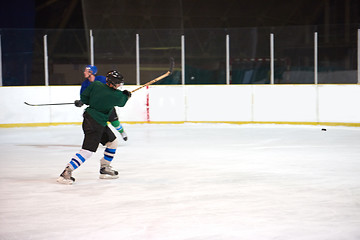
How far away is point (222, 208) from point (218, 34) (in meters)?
8.25

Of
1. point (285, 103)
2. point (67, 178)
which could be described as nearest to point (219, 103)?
point (285, 103)

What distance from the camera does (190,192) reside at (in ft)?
15.5

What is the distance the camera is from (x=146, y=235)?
3369mm

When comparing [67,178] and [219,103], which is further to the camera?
[219,103]

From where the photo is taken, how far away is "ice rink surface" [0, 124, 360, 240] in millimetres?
3514

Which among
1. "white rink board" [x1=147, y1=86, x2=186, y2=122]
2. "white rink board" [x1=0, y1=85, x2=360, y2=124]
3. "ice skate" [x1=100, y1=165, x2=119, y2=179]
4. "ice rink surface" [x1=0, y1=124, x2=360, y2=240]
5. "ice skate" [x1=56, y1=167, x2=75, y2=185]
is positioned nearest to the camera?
"ice rink surface" [x1=0, y1=124, x2=360, y2=240]

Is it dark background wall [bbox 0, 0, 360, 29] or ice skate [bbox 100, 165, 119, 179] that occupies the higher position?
dark background wall [bbox 0, 0, 360, 29]

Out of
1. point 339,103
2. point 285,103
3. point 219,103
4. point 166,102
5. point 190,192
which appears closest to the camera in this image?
point 190,192

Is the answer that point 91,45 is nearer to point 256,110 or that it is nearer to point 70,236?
point 256,110

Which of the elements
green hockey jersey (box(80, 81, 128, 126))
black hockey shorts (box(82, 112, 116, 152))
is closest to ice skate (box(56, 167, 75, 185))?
black hockey shorts (box(82, 112, 116, 152))

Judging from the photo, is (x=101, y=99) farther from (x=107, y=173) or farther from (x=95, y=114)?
(x=107, y=173)

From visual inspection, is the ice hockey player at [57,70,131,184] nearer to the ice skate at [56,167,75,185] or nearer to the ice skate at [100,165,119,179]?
the ice skate at [56,167,75,185]

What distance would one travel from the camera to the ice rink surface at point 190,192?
351cm

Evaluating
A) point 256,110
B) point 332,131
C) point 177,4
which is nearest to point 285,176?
point 332,131
